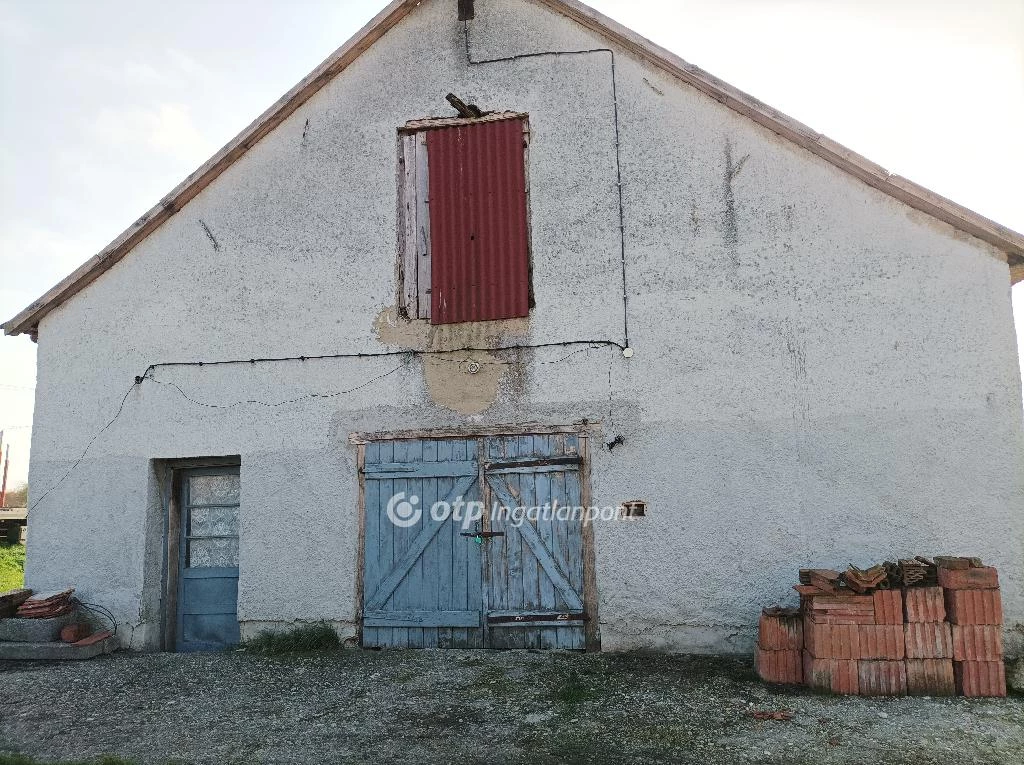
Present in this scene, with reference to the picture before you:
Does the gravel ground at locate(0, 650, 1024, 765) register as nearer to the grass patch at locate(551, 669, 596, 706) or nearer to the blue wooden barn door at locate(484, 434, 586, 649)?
the grass patch at locate(551, 669, 596, 706)

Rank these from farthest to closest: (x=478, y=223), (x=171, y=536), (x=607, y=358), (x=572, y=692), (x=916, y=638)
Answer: (x=171, y=536) → (x=478, y=223) → (x=607, y=358) → (x=572, y=692) → (x=916, y=638)

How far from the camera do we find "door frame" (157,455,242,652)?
319 inches

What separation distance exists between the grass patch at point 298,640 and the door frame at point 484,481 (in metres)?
0.26

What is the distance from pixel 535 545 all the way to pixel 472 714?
200 cm

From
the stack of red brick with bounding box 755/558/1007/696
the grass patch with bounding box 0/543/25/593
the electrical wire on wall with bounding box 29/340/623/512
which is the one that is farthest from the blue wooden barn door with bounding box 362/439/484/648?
the grass patch with bounding box 0/543/25/593

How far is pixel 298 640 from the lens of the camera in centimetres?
742

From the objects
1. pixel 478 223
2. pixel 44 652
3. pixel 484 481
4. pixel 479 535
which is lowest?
pixel 44 652

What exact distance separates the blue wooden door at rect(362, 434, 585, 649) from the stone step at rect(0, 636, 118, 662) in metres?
2.64

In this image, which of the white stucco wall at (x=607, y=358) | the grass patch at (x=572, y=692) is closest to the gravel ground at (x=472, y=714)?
the grass patch at (x=572, y=692)

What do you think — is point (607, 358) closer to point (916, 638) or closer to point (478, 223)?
point (478, 223)

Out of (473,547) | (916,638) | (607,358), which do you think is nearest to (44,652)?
(473,547)

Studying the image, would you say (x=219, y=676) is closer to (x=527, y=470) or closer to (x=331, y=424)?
(x=331, y=424)

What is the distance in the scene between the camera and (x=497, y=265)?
7750mm

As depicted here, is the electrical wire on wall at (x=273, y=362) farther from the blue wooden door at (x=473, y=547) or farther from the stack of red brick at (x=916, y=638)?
the stack of red brick at (x=916, y=638)
